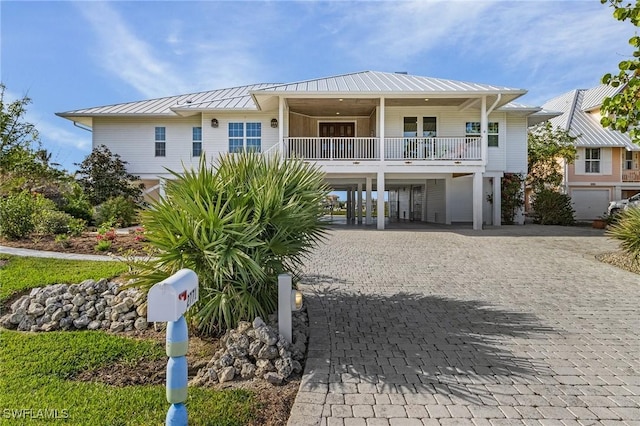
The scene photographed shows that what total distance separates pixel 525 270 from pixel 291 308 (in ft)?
22.4

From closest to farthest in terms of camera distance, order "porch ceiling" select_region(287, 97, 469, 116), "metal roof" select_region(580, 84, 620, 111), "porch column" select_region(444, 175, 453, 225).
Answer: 1. "porch ceiling" select_region(287, 97, 469, 116)
2. "porch column" select_region(444, 175, 453, 225)
3. "metal roof" select_region(580, 84, 620, 111)

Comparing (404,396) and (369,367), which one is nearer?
(404,396)

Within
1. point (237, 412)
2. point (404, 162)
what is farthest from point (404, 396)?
point (404, 162)

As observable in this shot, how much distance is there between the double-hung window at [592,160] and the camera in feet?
91.5

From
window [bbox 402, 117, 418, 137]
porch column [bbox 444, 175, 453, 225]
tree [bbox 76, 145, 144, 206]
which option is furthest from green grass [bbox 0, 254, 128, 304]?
porch column [bbox 444, 175, 453, 225]

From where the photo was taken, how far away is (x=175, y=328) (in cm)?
249

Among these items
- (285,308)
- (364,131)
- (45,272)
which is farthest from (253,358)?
(364,131)

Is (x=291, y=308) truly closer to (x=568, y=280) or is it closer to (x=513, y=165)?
(x=568, y=280)

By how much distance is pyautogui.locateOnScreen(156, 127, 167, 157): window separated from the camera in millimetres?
21328

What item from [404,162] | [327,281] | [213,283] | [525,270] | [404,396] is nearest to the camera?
[404,396]

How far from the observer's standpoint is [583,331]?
202 inches

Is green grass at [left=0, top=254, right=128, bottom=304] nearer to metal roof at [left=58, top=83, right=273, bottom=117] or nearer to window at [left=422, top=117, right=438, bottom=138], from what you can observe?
metal roof at [left=58, top=83, right=273, bottom=117]

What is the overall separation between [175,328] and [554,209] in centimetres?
2337

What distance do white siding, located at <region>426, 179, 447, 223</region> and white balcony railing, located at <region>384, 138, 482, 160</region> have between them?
4397mm
